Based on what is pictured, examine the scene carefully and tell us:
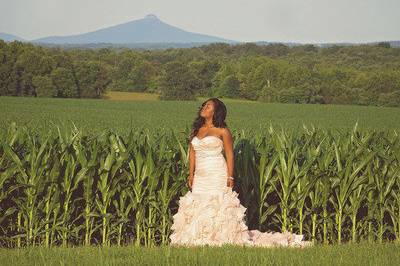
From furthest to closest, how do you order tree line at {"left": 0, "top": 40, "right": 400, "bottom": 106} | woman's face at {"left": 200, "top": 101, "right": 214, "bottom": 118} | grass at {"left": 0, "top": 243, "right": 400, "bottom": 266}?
tree line at {"left": 0, "top": 40, "right": 400, "bottom": 106}
woman's face at {"left": 200, "top": 101, "right": 214, "bottom": 118}
grass at {"left": 0, "top": 243, "right": 400, "bottom": 266}

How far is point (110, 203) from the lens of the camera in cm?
1070

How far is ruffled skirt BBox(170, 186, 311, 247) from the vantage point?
372 inches

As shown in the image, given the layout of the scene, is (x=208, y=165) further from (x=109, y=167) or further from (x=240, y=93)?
(x=240, y=93)

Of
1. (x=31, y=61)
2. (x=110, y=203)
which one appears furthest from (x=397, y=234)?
(x=31, y=61)

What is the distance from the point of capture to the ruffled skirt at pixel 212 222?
31.0 feet

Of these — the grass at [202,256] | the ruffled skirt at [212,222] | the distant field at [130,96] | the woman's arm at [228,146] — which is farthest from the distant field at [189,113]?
the grass at [202,256]

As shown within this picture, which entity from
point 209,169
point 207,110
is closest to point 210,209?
point 209,169

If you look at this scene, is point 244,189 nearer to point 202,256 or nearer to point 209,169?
point 209,169

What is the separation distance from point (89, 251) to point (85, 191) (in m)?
1.84

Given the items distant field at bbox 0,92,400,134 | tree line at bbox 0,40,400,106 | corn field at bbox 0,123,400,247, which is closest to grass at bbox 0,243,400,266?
corn field at bbox 0,123,400,247

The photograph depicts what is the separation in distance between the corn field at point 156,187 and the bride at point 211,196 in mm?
798

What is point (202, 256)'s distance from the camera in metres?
8.05

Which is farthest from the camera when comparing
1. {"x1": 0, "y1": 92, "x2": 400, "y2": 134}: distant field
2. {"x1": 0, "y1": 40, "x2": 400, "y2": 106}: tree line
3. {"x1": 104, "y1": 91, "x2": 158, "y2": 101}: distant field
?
{"x1": 104, "y1": 91, "x2": 158, "y2": 101}: distant field

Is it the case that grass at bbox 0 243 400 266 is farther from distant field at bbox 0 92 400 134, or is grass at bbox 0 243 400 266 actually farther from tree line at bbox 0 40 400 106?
tree line at bbox 0 40 400 106
